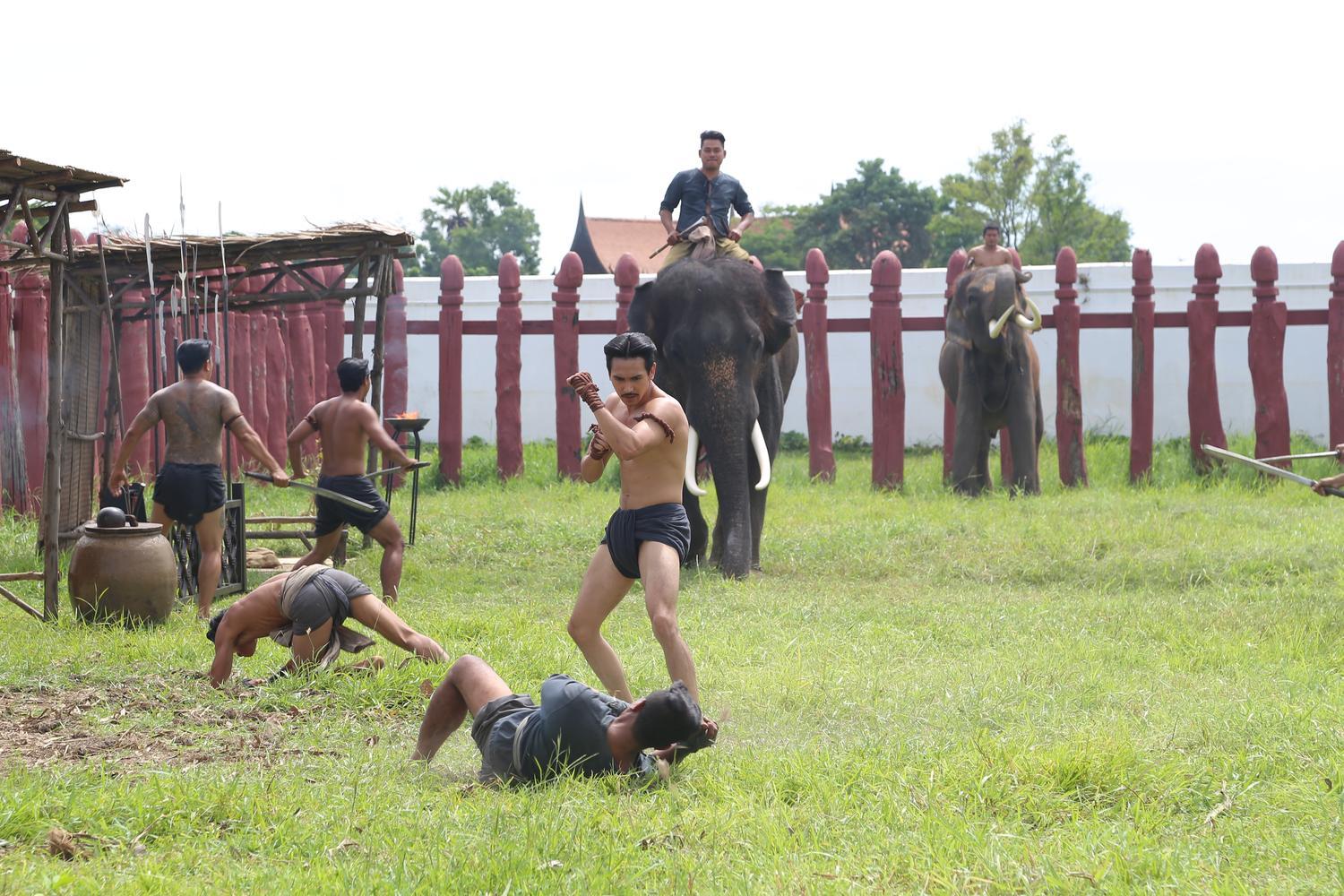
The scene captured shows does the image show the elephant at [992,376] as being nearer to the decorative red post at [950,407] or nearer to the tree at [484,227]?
the decorative red post at [950,407]

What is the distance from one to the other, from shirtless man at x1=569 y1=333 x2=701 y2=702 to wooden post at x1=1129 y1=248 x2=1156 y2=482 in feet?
30.6

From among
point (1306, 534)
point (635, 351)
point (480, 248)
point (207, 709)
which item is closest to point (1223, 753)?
point (635, 351)

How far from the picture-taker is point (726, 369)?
9.44 meters

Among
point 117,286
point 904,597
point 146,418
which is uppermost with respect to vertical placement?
point 117,286

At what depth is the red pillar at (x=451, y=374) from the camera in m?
14.5

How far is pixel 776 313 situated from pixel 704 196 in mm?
980

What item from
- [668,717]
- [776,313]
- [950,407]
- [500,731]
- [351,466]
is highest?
[776,313]

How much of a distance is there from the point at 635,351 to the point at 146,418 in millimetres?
3795

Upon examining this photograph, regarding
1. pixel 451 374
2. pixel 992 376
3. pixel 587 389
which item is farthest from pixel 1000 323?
pixel 587 389

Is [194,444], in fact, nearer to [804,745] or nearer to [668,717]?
[804,745]

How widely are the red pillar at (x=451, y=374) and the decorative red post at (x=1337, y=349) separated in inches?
321

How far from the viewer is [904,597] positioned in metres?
8.80

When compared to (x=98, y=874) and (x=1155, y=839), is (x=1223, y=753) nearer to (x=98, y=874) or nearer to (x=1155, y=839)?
(x=1155, y=839)

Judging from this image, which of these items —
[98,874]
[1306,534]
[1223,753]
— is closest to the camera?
[98,874]
